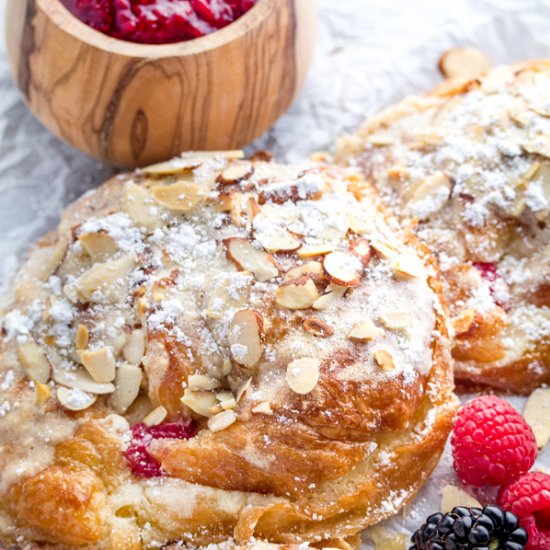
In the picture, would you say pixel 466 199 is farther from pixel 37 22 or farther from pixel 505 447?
pixel 37 22

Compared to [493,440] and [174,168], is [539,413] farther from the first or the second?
[174,168]

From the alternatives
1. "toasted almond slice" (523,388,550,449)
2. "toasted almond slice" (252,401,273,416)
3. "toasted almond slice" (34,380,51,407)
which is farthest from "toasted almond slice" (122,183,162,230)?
"toasted almond slice" (523,388,550,449)

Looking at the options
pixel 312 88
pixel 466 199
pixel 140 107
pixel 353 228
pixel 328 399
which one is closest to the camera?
pixel 328 399

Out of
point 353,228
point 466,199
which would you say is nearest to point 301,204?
point 353,228

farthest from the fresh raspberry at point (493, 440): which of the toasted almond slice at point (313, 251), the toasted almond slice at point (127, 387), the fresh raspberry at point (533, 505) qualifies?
the toasted almond slice at point (127, 387)

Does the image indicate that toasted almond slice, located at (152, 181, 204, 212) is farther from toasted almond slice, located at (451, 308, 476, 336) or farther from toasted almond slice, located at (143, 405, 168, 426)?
toasted almond slice, located at (451, 308, 476, 336)
